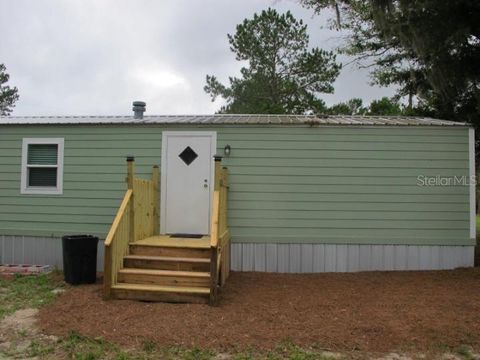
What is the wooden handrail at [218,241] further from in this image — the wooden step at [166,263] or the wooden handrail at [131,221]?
the wooden handrail at [131,221]

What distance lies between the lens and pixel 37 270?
23.0ft

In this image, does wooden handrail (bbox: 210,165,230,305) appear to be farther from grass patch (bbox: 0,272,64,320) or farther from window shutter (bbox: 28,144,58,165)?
window shutter (bbox: 28,144,58,165)

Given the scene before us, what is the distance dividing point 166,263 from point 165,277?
272 millimetres

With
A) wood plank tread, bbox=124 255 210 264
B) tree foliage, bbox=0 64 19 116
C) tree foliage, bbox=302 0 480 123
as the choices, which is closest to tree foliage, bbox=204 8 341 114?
tree foliage, bbox=302 0 480 123

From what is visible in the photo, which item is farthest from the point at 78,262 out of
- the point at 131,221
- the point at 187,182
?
the point at 187,182

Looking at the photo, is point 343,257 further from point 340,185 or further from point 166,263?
point 166,263

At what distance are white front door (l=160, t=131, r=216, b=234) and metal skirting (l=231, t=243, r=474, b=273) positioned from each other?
88cm

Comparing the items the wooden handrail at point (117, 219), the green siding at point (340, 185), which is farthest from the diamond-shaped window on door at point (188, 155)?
the wooden handrail at point (117, 219)

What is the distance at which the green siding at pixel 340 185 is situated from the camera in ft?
23.0

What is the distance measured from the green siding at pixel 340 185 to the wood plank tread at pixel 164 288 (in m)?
1.95

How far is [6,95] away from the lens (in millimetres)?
30578

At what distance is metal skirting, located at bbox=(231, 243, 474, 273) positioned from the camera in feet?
23.1

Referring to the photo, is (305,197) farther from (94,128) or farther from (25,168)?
(25,168)

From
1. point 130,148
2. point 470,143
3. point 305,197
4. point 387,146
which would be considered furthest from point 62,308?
point 470,143
